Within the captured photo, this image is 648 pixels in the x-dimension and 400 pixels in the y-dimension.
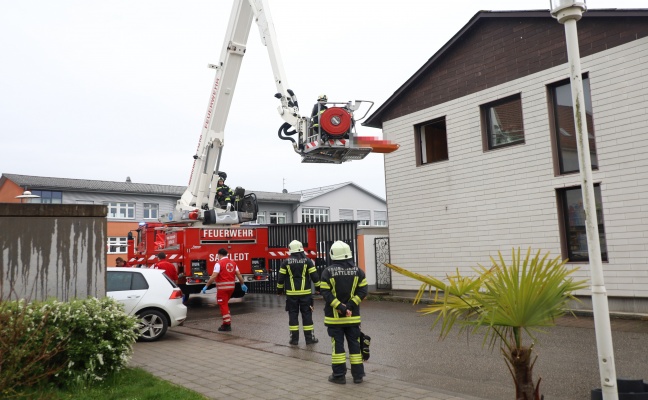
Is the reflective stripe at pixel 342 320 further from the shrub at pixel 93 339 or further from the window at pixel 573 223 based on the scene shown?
the window at pixel 573 223

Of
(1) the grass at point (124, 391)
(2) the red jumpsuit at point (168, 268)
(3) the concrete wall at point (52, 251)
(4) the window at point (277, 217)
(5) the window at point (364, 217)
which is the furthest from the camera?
(5) the window at point (364, 217)

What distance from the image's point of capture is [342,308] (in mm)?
6703

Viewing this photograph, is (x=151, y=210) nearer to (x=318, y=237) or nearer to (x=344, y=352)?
(x=318, y=237)

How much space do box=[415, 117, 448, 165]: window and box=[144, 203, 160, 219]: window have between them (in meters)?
28.8

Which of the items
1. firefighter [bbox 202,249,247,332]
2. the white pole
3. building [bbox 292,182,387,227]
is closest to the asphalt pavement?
firefighter [bbox 202,249,247,332]

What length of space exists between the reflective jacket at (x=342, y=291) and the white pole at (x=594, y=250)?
3.32 metres

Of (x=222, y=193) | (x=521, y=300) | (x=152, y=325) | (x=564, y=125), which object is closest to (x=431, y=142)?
(x=564, y=125)

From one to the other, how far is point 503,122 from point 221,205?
793 cm

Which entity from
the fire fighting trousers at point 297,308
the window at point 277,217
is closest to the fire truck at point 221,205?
the fire fighting trousers at point 297,308

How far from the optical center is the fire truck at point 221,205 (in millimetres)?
13039

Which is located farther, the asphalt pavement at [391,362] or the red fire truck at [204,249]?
the red fire truck at [204,249]

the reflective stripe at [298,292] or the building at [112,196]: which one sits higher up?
the building at [112,196]

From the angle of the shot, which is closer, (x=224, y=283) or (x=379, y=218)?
(x=224, y=283)

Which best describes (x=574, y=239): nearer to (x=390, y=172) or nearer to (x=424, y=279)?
(x=390, y=172)
